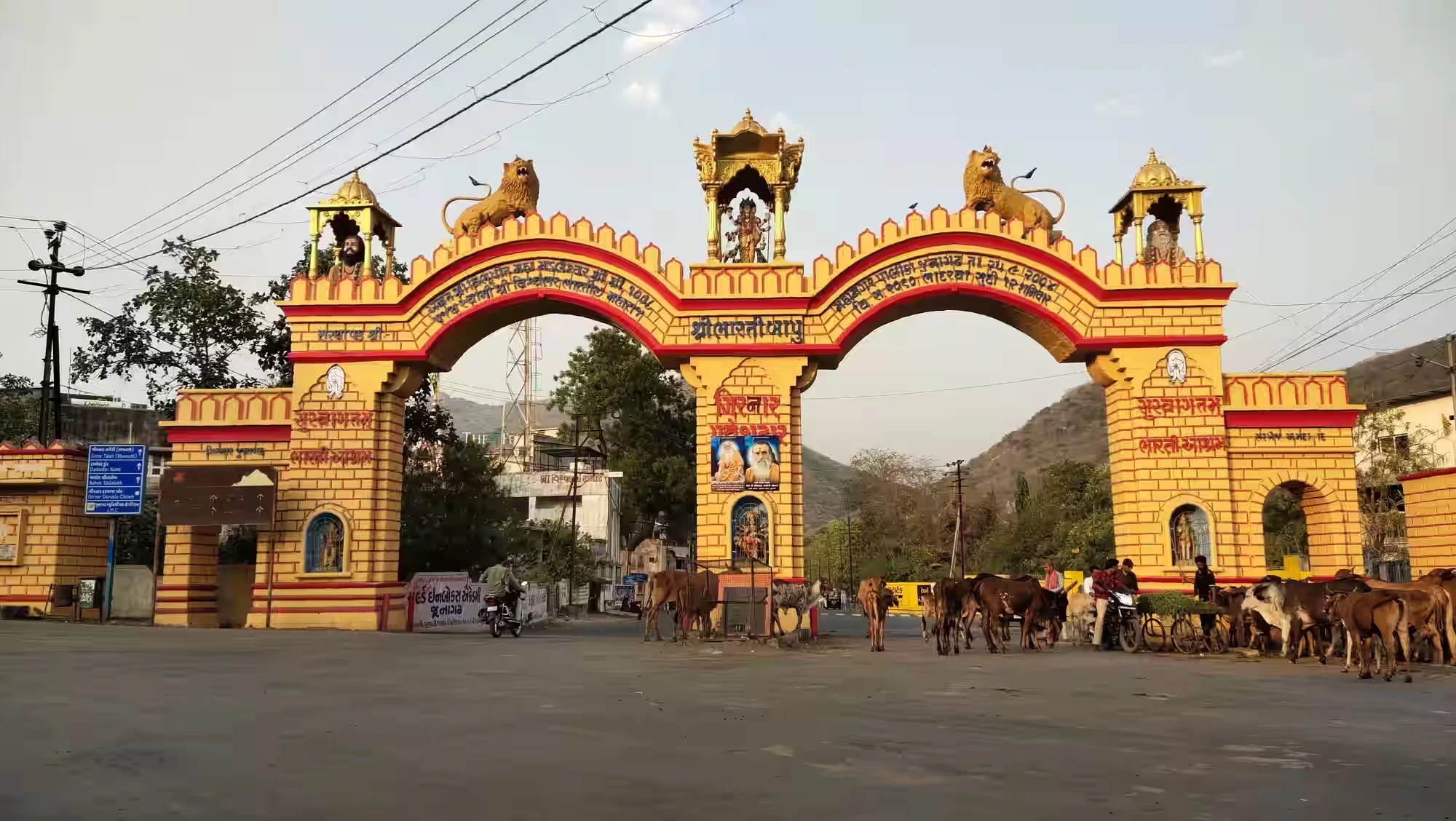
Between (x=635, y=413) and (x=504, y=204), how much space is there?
1302 inches

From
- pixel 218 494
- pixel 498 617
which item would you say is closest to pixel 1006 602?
pixel 498 617

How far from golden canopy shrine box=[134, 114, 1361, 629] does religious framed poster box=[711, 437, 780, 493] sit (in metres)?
0.07

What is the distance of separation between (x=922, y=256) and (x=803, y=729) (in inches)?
691

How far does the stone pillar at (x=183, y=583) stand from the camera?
2456 cm

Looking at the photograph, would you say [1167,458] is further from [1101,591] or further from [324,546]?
[324,546]

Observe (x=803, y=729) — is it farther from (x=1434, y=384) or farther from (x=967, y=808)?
(x=1434, y=384)

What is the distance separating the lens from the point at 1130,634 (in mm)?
19516

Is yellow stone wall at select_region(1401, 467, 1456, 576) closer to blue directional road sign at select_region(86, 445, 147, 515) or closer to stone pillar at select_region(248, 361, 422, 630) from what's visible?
stone pillar at select_region(248, 361, 422, 630)

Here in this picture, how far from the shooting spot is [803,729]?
8594mm

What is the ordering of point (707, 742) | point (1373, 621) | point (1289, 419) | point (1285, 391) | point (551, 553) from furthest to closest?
point (551, 553) < point (1285, 391) < point (1289, 419) < point (1373, 621) < point (707, 742)

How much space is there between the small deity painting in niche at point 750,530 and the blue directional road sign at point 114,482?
16.4m

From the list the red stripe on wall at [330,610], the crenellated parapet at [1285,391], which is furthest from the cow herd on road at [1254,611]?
the red stripe on wall at [330,610]

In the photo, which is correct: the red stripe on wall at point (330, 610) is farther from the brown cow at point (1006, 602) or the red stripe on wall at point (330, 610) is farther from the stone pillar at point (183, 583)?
the brown cow at point (1006, 602)

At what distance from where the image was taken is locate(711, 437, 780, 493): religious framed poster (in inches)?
912
